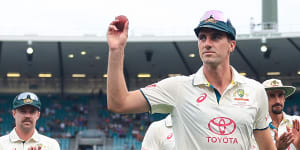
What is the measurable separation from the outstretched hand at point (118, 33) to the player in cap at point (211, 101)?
1.16 ft

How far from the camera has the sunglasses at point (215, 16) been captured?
11.3 ft

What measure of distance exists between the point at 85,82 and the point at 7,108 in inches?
203

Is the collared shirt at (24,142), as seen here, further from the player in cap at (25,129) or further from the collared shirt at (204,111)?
the collared shirt at (204,111)

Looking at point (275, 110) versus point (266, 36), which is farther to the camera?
point (266, 36)

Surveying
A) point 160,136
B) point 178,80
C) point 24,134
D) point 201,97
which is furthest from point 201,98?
point 160,136

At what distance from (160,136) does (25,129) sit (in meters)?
1.89

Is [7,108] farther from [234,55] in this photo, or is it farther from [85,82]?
[234,55]

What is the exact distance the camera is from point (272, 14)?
28234mm

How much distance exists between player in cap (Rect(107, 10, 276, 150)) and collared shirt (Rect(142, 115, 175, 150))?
3438 millimetres

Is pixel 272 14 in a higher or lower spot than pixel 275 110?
higher

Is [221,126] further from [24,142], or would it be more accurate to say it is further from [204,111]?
[24,142]

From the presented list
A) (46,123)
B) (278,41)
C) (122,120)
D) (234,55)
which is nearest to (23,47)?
(46,123)

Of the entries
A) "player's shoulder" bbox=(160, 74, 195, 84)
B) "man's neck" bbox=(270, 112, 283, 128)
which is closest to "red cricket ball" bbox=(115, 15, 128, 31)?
"player's shoulder" bbox=(160, 74, 195, 84)

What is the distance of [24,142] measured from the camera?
6.17 meters
